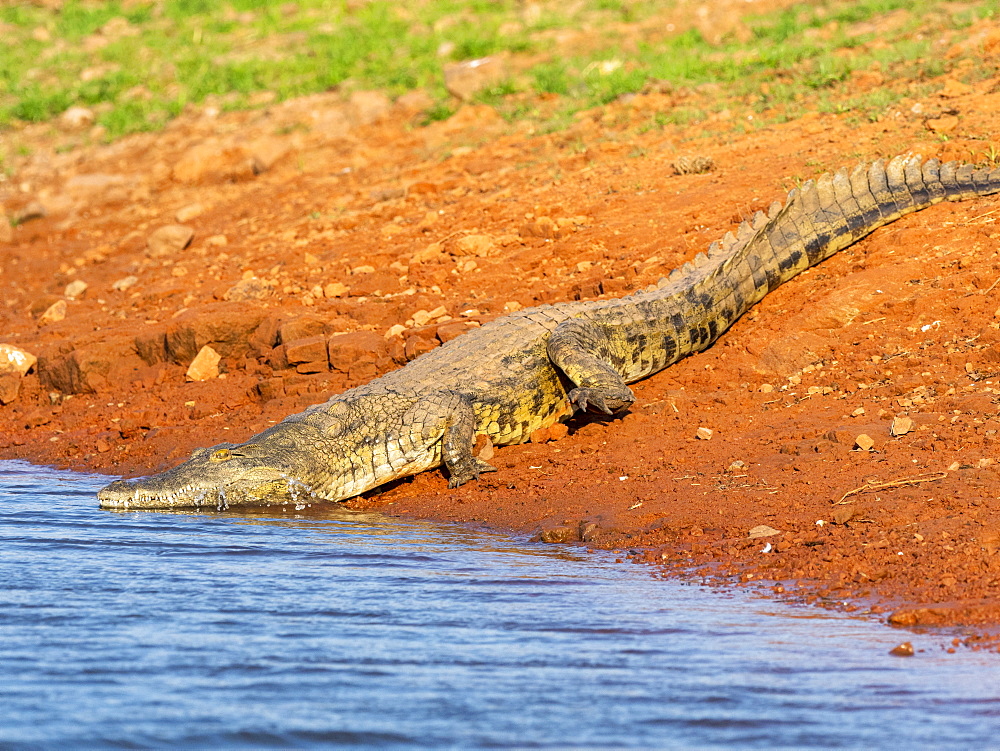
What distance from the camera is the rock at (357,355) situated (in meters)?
7.43

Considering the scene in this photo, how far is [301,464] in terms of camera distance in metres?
5.93

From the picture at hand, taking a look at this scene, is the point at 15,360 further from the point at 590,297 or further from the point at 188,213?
the point at 590,297

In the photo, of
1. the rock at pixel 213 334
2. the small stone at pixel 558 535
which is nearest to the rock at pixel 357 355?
the rock at pixel 213 334

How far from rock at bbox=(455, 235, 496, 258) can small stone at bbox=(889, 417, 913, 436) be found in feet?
13.7

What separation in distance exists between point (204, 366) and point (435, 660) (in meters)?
5.11

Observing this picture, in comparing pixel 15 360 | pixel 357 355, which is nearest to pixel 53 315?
pixel 15 360

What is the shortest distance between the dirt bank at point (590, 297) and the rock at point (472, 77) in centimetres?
53

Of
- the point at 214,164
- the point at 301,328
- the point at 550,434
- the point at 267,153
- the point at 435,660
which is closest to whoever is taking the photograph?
the point at 435,660

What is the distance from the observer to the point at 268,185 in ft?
41.4

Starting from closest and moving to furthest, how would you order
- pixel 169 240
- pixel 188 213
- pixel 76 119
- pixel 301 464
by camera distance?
1. pixel 301 464
2. pixel 169 240
3. pixel 188 213
4. pixel 76 119

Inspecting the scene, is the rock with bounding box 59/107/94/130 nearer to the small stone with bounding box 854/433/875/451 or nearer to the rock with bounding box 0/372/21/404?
the rock with bounding box 0/372/21/404

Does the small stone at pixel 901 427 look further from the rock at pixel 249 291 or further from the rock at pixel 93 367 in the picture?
the rock at pixel 93 367

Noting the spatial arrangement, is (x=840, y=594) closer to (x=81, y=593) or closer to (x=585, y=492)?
(x=585, y=492)

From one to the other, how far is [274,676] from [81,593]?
3.97ft
